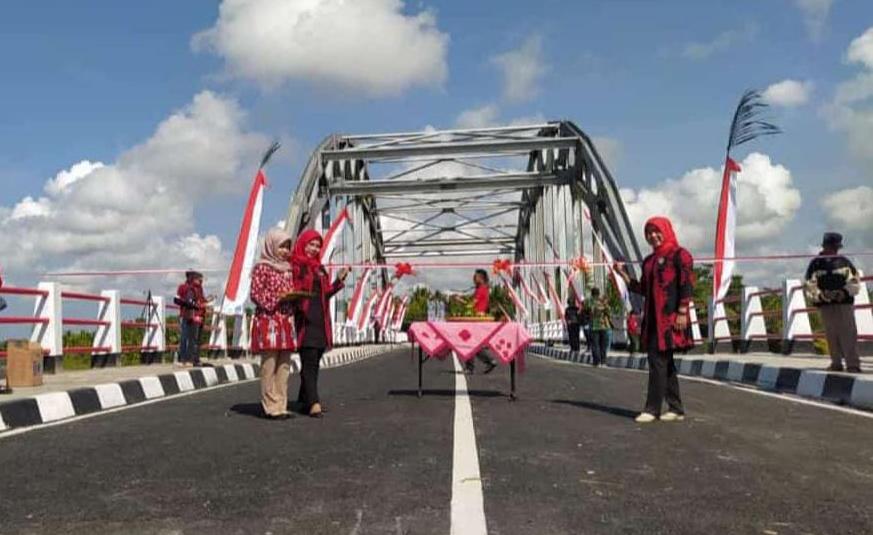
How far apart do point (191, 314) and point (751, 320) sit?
32.7ft

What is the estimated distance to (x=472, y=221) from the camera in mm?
56656

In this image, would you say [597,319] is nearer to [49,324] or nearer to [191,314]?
[191,314]

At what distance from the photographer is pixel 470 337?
29.2ft

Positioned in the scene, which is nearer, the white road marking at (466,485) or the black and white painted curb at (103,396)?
the white road marking at (466,485)

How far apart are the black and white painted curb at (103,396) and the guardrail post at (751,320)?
909 cm

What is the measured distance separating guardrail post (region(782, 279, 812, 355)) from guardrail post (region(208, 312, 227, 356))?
414 inches

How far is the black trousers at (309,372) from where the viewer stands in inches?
293

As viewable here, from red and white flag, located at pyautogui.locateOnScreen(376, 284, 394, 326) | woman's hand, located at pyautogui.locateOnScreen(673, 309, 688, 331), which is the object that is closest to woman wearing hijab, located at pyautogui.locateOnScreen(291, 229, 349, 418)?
woman's hand, located at pyautogui.locateOnScreen(673, 309, 688, 331)

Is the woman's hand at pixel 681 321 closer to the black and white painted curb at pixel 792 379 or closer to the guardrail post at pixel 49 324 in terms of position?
the black and white painted curb at pixel 792 379

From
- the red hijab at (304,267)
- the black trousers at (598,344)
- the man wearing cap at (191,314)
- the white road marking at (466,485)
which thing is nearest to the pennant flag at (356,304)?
the black trousers at (598,344)

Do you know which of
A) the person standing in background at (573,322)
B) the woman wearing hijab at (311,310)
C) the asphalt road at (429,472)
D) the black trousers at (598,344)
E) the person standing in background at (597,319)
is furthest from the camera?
the person standing in background at (573,322)

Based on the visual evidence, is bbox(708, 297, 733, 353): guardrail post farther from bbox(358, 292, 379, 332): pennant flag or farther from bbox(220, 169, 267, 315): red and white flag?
bbox(358, 292, 379, 332): pennant flag

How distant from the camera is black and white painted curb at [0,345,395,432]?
24.9ft

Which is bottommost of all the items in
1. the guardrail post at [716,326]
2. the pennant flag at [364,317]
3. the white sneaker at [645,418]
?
the white sneaker at [645,418]
